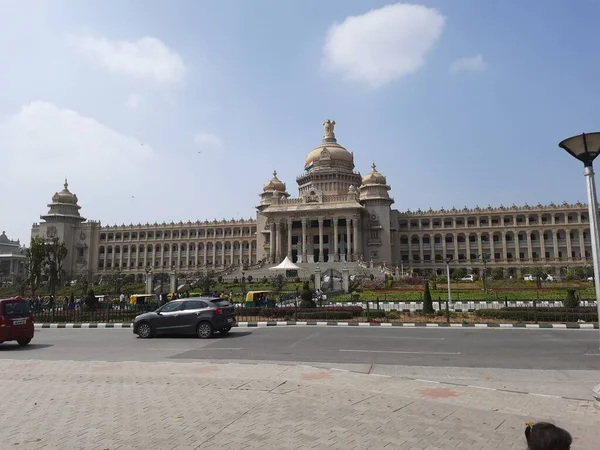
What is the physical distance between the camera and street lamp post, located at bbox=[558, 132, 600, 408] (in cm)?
797

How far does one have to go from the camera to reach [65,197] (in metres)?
88.7

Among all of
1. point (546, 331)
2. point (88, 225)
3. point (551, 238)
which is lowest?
point (546, 331)

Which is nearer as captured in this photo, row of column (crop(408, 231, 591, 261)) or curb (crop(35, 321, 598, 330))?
curb (crop(35, 321, 598, 330))

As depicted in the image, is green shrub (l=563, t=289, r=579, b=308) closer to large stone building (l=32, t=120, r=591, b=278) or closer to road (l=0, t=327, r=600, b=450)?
road (l=0, t=327, r=600, b=450)

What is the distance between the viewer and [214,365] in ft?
35.0

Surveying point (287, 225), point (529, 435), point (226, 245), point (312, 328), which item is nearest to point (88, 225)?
point (226, 245)

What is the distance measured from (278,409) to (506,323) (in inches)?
663

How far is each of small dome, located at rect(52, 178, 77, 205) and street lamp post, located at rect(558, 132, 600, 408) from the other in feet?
311

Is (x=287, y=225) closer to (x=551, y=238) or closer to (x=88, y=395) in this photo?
(x=551, y=238)

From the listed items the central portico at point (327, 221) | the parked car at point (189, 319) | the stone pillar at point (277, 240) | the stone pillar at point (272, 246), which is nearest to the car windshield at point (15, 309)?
the parked car at point (189, 319)

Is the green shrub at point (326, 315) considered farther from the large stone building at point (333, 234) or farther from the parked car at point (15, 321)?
the large stone building at point (333, 234)

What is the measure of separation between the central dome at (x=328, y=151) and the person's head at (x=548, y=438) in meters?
82.4

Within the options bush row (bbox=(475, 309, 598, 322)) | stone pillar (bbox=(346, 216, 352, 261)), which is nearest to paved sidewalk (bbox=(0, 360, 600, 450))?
bush row (bbox=(475, 309, 598, 322))

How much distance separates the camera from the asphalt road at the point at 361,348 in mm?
11492
